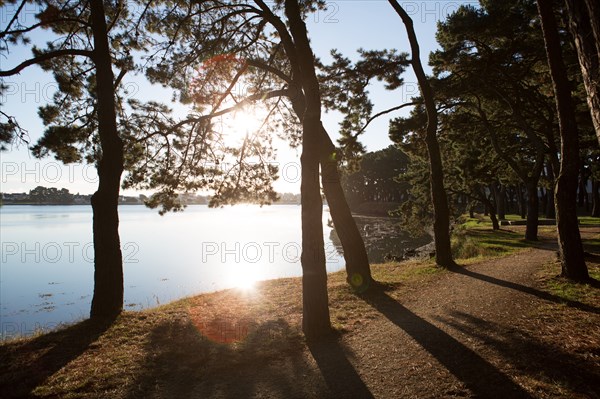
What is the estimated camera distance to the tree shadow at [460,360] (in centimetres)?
423

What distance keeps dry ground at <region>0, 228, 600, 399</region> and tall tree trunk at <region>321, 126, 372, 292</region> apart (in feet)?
5.10

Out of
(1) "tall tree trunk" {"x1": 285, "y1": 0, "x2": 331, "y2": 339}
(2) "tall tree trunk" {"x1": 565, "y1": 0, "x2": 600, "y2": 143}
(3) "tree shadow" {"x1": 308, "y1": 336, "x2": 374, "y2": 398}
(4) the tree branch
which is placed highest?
(4) the tree branch

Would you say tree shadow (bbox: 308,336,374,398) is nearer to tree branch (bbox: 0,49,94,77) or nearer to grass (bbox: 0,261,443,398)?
grass (bbox: 0,261,443,398)

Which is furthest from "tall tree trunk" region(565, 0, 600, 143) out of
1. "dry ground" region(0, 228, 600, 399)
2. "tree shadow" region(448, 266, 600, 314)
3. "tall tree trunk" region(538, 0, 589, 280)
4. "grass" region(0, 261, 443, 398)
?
"tall tree trunk" region(538, 0, 589, 280)

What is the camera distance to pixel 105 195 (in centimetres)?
890

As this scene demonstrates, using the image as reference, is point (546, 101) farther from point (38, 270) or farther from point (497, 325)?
point (38, 270)

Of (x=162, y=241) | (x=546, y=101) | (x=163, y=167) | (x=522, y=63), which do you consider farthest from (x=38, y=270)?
(x=546, y=101)

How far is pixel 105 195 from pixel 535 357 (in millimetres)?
9502

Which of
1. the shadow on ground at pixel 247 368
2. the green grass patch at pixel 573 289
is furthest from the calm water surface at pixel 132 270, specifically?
the green grass patch at pixel 573 289

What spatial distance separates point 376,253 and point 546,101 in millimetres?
17560

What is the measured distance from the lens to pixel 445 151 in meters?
22.9

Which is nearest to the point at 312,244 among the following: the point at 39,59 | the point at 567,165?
the point at 567,165

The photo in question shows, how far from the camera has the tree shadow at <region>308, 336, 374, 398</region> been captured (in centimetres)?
475

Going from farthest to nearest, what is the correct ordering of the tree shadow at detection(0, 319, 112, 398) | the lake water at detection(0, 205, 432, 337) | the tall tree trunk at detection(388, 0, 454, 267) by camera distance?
the lake water at detection(0, 205, 432, 337) → the tall tree trunk at detection(388, 0, 454, 267) → the tree shadow at detection(0, 319, 112, 398)
